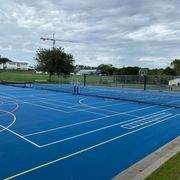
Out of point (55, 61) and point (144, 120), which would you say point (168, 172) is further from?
point (55, 61)

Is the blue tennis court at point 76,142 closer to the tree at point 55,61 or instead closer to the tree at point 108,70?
the tree at point 55,61

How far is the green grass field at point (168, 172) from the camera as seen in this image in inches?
241

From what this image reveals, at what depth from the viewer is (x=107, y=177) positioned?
6996mm

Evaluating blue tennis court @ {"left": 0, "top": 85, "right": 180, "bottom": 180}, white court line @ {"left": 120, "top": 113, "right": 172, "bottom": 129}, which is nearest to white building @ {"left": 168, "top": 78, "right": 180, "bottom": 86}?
white court line @ {"left": 120, "top": 113, "right": 172, "bottom": 129}

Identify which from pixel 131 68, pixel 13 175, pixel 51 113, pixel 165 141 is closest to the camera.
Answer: pixel 13 175

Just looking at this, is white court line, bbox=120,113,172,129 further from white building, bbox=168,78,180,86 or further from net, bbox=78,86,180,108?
white building, bbox=168,78,180,86

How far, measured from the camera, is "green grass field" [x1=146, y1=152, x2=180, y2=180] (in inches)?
241

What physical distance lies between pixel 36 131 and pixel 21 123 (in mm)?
2008

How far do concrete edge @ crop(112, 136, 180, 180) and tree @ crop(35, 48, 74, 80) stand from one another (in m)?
46.6

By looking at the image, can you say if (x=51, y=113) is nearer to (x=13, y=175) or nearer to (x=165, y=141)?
(x=165, y=141)

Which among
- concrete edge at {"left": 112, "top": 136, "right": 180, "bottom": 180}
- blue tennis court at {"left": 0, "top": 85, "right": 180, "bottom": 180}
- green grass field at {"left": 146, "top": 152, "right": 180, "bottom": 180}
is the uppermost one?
green grass field at {"left": 146, "top": 152, "right": 180, "bottom": 180}

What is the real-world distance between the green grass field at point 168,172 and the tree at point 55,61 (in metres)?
48.7

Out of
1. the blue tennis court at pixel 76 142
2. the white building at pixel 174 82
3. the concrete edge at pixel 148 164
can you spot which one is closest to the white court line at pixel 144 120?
the blue tennis court at pixel 76 142

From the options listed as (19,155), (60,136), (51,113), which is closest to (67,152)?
(19,155)
